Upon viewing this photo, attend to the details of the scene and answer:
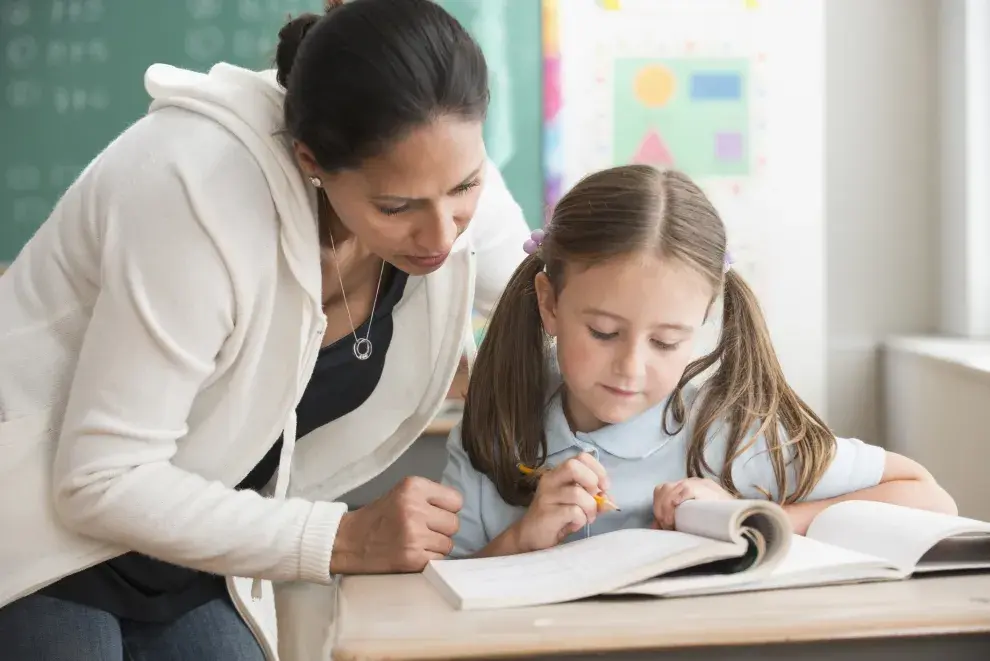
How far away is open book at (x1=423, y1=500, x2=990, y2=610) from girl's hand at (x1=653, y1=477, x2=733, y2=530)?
0.06m

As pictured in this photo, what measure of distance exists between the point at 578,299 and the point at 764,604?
447 mm

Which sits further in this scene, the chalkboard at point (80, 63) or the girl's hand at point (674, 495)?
the chalkboard at point (80, 63)

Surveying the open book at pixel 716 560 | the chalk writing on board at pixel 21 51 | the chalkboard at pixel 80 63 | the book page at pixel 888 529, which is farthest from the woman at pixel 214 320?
the chalk writing on board at pixel 21 51

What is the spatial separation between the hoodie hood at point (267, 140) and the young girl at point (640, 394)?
27 cm

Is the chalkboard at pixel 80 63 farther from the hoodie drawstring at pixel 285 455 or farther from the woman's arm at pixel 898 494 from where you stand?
the woman's arm at pixel 898 494

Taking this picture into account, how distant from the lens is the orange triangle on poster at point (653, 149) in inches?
115

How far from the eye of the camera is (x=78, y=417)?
3.30 feet

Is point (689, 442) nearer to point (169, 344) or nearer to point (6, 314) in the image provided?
point (169, 344)

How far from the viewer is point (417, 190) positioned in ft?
3.35

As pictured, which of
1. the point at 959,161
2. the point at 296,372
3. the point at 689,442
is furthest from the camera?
the point at 959,161

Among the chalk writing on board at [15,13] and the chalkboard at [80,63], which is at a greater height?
the chalk writing on board at [15,13]

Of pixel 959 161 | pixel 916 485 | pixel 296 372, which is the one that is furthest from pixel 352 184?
pixel 959 161

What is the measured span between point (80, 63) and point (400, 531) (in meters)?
2.19

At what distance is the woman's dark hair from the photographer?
3.29 feet
